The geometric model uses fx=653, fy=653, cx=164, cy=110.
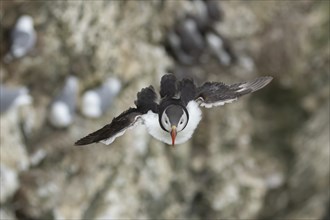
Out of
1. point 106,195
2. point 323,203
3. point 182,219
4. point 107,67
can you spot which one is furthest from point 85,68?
point 323,203

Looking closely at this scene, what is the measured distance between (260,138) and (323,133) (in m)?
1.68

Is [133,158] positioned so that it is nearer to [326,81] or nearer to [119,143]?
[119,143]

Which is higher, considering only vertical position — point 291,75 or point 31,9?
point 291,75

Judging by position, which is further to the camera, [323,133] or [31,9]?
[323,133]

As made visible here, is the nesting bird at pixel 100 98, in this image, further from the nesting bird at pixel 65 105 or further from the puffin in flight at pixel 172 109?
the puffin in flight at pixel 172 109

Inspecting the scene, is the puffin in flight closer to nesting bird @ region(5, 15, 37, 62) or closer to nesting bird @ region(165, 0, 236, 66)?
nesting bird @ region(5, 15, 37, 62)

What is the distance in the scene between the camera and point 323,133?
1323cm

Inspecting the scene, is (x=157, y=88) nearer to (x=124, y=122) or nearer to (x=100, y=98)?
(x=100, y=98)

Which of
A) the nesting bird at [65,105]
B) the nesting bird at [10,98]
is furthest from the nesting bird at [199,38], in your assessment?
the nesting bird at [10,98]

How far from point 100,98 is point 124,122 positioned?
13.3ft

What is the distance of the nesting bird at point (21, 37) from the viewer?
905 cm

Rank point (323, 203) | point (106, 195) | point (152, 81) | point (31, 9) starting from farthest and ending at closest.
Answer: point (323, 203) < point (152, 81) < point (106, 195) < point (31, 9)

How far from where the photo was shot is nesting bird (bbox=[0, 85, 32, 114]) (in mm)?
8766

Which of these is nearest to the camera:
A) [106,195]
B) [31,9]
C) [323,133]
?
[31,9]
